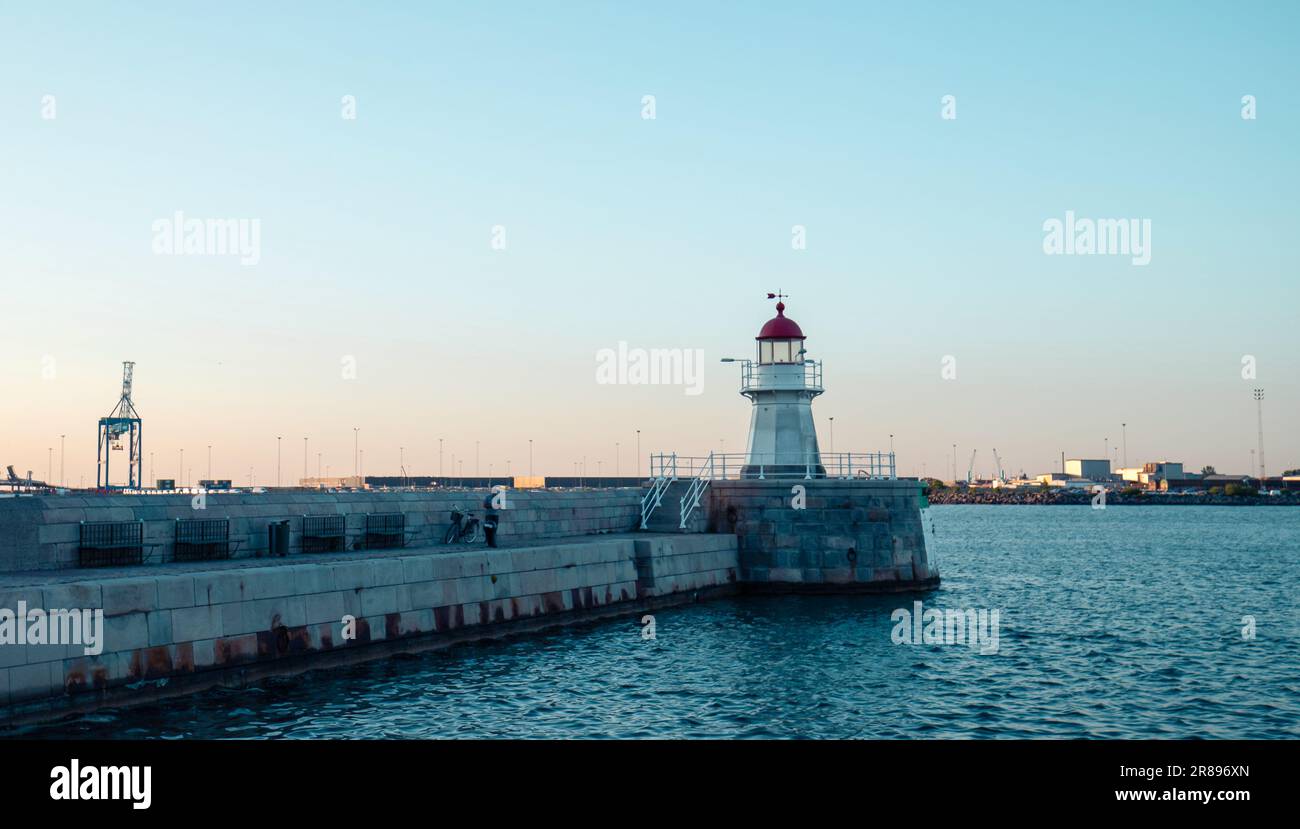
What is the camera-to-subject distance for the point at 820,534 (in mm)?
33000

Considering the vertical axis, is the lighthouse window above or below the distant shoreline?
above

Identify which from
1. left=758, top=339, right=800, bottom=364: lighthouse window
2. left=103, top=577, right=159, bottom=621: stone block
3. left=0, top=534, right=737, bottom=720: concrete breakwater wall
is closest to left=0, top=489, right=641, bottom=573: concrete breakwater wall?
left=0, top=534, right=737, bottom=720: concrete breakwater wall

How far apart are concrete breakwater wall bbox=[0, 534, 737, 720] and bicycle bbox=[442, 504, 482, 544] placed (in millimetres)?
2326

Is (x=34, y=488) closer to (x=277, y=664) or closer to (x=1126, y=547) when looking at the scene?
(x=277, y=664)

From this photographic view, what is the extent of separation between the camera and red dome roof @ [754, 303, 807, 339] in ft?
120

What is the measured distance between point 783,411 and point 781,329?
9.08ft

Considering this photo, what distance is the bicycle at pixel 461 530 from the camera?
2705 cm

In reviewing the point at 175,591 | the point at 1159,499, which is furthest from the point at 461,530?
the point at 1159,499

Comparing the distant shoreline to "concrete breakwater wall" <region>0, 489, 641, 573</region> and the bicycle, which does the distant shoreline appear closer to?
"concrete breakwater wall" <region>0, 489, 641, 573</region>

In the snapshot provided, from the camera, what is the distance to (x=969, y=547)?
6744cm
